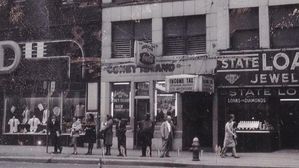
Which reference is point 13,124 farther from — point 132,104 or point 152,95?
point 152,95

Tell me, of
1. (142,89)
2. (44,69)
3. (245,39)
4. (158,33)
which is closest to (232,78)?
(245,39)

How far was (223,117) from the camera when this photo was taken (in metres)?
24.9

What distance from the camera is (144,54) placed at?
24.7 m

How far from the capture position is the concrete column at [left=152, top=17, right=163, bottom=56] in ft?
86.7

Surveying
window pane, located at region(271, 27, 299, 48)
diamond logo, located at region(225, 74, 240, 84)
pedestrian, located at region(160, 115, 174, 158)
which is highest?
window pane, located at region(271, 27, 299, 48)

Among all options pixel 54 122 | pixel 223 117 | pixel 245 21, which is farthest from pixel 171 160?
pixel 245 21

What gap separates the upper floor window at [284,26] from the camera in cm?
2392

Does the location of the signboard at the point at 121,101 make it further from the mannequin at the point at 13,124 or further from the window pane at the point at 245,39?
the mannequin at the point at 13,124

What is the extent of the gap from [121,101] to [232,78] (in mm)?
6304

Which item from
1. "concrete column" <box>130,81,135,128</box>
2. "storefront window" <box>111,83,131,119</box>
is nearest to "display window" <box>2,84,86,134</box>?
"storefront window" <box>111,83,131,119</box>

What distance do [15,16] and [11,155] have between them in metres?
10.3

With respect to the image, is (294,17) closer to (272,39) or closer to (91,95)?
(272,39)

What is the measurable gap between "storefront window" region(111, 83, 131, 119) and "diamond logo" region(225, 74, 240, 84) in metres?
5.58

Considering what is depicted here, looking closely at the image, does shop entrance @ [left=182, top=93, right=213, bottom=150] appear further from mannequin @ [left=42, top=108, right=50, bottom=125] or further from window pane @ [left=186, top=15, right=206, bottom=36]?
mannequin @ [left=42, top=108, right=50, bottom=125]
